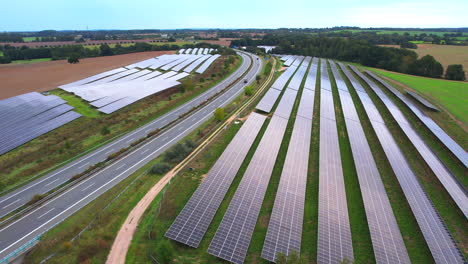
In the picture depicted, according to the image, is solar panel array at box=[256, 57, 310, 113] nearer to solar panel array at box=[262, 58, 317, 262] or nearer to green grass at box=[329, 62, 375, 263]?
solar panel array at box=[262, 58, 317, 262]

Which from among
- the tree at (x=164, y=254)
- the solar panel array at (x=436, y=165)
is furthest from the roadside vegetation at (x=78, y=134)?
the solar panel array at (x=436, y=165)

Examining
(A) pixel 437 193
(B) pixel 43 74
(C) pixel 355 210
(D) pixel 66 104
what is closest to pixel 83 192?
(D) pixel 66 104

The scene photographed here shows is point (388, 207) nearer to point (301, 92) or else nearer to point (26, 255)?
point (26, 255)

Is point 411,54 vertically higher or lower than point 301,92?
higher

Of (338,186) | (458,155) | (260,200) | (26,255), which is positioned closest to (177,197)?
(260,200)

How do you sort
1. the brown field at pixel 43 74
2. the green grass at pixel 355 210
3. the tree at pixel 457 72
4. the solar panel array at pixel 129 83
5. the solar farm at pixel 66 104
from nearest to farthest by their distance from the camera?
the green grass at pixel 355 210 < the solar farm at pixel 66 104 < the solar panel array at pixel 129 83 < the brown field at pixel 43 74 < the tree at pixel 457 72

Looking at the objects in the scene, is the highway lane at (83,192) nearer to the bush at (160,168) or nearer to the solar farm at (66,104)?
the bush at (160,168)

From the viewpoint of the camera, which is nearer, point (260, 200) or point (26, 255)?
point (26, 255)
